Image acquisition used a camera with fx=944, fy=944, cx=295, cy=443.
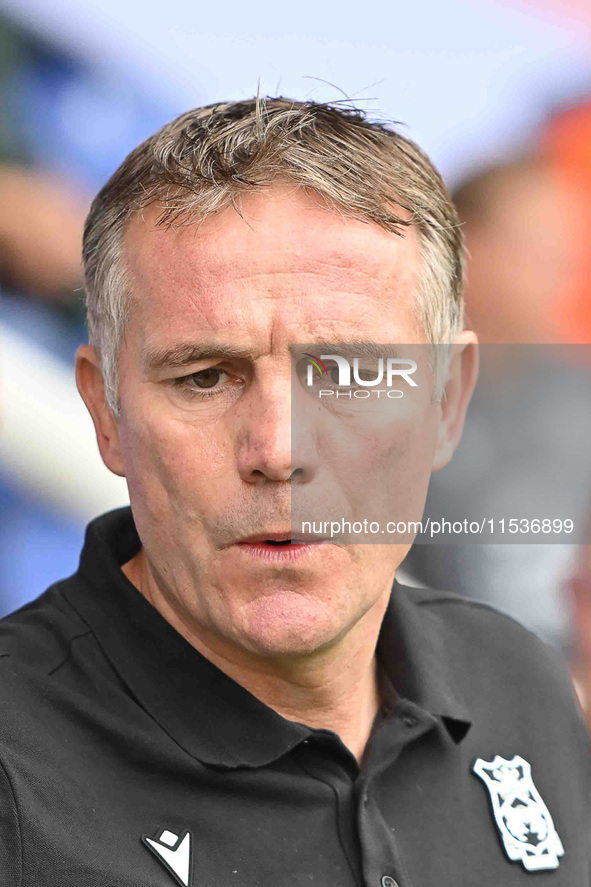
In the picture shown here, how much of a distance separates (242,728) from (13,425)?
1.40m

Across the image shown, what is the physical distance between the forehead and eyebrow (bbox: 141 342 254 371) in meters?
0.02

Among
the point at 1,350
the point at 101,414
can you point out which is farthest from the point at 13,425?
the point at 101,414

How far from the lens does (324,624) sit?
135cm

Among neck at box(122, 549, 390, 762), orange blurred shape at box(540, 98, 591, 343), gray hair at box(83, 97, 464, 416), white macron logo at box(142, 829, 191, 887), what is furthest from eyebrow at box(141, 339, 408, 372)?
orange blurred shape at box(540, 98, 591, 343)

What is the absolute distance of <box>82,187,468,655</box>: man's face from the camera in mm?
1324

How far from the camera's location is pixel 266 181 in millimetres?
1396

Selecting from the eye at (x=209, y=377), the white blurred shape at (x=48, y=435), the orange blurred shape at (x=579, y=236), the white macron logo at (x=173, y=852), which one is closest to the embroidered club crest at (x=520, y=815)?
the white macron logo at (x=173, y=852)

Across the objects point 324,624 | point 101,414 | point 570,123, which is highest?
point 570,123

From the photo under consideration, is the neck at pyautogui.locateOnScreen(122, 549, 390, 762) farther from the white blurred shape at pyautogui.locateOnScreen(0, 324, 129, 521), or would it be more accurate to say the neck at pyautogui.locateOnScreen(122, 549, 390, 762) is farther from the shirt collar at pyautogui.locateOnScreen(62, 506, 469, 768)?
the white blurred shape at pyautogui.locateOnScreen(0, 324, 129, 521)

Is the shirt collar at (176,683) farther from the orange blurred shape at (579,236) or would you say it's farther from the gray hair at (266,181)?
the orange blurred shape at (579,236)

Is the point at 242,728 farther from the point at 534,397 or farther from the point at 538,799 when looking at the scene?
the point at 534,397

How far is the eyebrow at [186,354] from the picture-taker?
4.41ft

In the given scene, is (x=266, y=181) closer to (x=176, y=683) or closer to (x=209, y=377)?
(x=209, y=377)

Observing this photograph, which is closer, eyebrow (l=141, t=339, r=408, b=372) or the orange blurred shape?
eyebrow (l=141, t=339, r=408, b=372)
